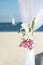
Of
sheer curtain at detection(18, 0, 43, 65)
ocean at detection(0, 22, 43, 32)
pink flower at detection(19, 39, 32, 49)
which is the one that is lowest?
pink flower at detection(19, 39, 32, 49)

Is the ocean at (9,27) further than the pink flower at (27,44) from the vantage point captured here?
Yes

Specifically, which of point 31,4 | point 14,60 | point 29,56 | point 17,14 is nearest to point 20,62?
point 14,60

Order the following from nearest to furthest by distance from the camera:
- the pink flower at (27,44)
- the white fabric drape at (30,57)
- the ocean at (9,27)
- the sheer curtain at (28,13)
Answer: the pink flower at (27,44)
the white fabric drape at (30,57)
the sheer curtain at (28,13)
the ocean at (9,27)

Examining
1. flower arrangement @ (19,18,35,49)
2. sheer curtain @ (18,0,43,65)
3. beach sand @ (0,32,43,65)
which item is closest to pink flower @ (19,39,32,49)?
flower arrangement @ (19,18,35,49)

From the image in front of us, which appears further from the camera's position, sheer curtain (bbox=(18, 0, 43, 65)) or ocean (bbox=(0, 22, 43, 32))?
ocean (bbox=(0, 22, 43, 32))

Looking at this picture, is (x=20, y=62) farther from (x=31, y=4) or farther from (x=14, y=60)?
(x=31, y=4)

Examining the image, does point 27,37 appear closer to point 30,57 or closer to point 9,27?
point 30,57

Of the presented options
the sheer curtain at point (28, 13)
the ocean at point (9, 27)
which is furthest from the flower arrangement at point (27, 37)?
the ocean at point (9, 27)

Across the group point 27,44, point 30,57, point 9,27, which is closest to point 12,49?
point 9,27

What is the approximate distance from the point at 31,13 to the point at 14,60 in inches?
31.6

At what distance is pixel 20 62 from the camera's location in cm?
268

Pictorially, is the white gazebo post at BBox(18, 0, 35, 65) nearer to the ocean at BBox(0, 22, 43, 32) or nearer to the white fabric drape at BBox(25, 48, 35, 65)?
the ocean at BBox(0, 22, 43, 32)

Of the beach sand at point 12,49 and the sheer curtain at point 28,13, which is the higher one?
the sheer curtain at point 28,13

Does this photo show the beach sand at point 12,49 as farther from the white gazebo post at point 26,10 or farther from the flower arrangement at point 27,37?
the flower arrangement at point 27,37
